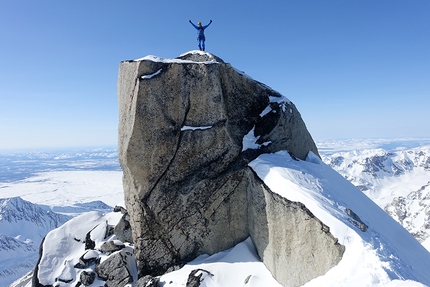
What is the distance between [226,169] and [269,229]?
4245 mm

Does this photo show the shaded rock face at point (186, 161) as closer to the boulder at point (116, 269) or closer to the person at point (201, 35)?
the boulder at point (116, 269)

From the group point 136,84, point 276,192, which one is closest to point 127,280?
point 276,192

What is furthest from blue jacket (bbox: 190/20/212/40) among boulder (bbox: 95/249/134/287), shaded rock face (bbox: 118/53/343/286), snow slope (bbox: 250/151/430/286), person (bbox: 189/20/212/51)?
boulder (bbox: 95/249/134/287)

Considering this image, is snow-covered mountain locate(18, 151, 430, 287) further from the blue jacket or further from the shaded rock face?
the blue jacket

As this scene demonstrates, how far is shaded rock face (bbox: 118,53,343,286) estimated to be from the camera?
1369 cm

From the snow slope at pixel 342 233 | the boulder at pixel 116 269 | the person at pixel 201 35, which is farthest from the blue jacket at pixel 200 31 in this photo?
the boulder at pixel 116 269

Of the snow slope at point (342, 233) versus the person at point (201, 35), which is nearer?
the snow slope at point (342, 233)

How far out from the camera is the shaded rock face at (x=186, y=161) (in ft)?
44.9

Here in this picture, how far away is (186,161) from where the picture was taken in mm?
14328

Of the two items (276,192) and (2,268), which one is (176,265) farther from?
(2,268)

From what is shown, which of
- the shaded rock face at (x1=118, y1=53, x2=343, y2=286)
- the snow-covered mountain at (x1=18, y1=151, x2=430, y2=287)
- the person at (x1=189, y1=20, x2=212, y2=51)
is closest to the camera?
the snow-covered mountain at (x1=18, y1=151, x2=430, y2=287)

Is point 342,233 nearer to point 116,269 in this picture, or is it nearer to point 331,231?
point 331,231

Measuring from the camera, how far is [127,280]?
47.8 ft

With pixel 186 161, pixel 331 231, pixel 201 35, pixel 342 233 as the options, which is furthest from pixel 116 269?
pixel 201 35
